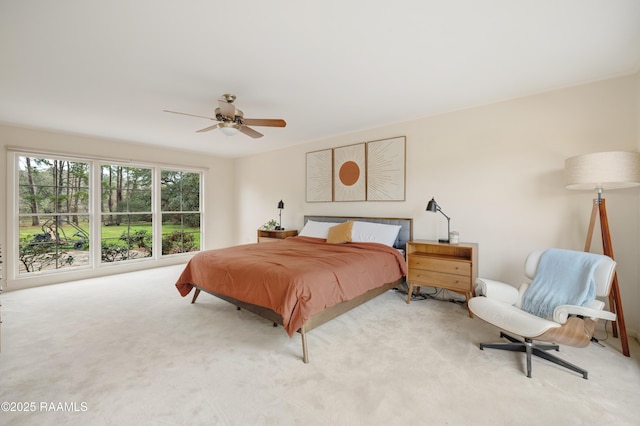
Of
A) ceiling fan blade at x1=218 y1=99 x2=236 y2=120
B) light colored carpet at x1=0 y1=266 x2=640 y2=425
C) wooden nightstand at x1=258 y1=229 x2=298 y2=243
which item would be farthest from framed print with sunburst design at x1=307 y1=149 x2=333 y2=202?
light colored carpet at x1=0 y1=266 x2=640 y2=425

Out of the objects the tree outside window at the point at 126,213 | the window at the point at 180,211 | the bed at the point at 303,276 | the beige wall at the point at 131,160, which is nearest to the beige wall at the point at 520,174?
the bed at the point at 303,276

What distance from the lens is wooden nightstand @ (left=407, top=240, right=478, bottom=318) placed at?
3.07 metres

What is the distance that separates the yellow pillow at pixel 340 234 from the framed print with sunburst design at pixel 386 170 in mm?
666

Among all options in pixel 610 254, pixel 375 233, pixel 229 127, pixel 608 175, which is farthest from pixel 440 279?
pixel 229 127

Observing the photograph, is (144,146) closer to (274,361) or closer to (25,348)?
(25,348)

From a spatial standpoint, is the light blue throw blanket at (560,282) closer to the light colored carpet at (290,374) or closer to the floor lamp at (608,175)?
the floor lamp at (608,175)

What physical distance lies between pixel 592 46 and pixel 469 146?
142 cm

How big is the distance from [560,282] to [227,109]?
3389 mm

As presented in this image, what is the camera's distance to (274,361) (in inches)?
85.5

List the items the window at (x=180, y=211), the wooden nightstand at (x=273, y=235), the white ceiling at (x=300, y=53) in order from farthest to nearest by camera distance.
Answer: the window at (x=180, y=211)
the wooden nightstand at (x=273, y=235)
the white ceiling at (x=300, y=53)

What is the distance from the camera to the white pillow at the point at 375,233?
3.86m

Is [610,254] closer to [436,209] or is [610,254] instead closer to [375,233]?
[436,209]

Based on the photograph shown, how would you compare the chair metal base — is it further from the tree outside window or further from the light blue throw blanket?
the tree outside window

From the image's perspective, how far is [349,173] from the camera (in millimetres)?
4691
